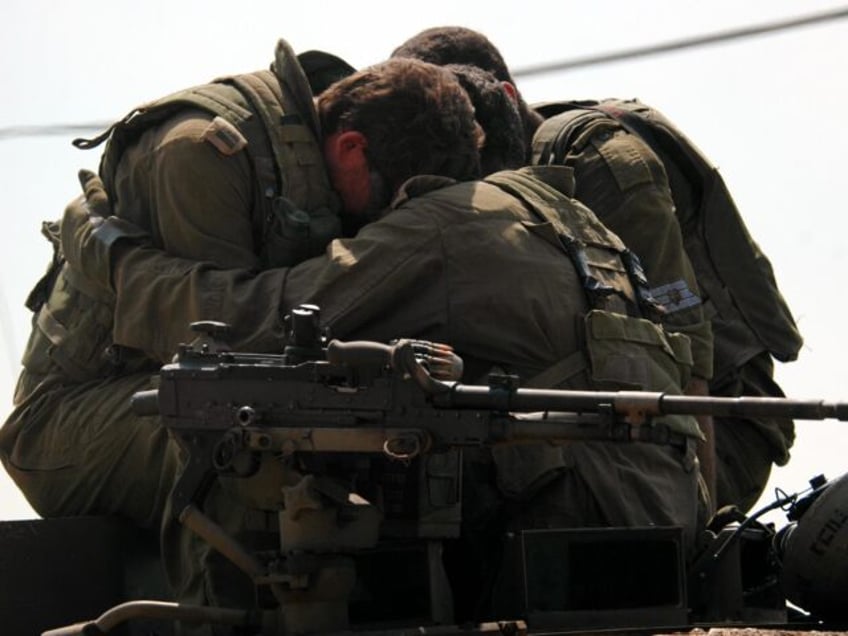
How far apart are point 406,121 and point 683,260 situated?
1.31 meters

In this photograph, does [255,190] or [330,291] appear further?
[255,190]

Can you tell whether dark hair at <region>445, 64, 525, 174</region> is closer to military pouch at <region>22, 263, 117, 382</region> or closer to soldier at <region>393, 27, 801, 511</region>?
soldier at <region>393, 27, 801, 511</region>

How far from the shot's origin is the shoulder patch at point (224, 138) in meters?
6.34

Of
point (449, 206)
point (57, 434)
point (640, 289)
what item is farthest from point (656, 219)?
point (57, 434)

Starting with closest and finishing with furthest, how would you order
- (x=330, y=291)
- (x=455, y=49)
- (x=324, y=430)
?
(x=324, y=430), (x=330, y=291), (x=455, y=49)

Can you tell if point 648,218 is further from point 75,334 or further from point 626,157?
point 75,334

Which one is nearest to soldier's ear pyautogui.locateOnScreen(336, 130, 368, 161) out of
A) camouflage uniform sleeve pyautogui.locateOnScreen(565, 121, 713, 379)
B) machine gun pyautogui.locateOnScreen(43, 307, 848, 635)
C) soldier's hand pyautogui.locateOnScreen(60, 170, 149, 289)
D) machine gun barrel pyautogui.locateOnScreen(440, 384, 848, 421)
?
soldier's hand pyautogui.locateOnScreen(60, 170, 149, 289)

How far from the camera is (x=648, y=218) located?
7230mm

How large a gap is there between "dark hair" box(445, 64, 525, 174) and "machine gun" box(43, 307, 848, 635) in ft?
5.36

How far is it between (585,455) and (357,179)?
1.02 meters

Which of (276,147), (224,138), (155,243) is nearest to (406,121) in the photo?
(276,147)

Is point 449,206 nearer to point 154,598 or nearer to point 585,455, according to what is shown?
point 585,455

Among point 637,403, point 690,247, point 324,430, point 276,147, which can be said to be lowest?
point 690,247

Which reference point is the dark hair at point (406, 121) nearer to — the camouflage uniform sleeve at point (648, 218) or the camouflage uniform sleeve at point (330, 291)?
the camouflage uniform sleeve at point (330, 291)
